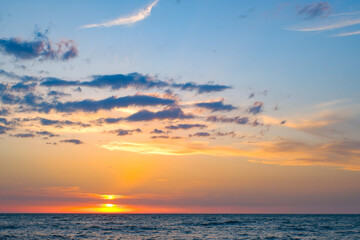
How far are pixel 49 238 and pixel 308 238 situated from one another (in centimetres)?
4627

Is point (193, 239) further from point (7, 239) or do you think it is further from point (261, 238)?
point (7, 239)

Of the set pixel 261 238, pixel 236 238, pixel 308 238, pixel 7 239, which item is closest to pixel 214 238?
pixel 236 238

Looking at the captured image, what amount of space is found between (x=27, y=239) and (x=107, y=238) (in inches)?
521

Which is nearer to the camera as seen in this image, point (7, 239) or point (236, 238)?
point (7, 239)

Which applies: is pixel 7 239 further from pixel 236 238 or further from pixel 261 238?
pixel 261 238

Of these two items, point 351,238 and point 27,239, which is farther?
point 351,238

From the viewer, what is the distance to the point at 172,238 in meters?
61.2

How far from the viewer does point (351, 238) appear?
6322cm

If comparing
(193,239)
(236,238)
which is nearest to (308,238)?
(236,238)

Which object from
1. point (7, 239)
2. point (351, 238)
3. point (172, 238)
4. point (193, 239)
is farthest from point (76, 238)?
point (351, 238)

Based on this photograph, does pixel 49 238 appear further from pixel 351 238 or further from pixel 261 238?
pixel 351 238

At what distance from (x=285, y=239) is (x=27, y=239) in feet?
146

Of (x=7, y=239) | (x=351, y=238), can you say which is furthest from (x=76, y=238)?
(x=351, y=238)

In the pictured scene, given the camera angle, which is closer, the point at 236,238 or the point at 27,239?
the point at 27,239
